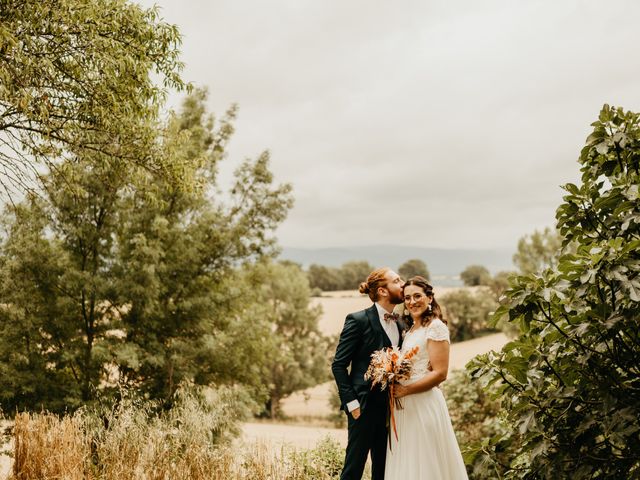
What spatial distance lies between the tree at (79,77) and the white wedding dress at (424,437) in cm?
483

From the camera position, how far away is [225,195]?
14.4 m

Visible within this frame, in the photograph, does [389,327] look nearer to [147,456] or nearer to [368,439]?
[368,439]

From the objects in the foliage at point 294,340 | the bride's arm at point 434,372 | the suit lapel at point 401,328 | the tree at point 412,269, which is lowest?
the foliage at point 294,340

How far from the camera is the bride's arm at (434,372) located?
4.32 meters

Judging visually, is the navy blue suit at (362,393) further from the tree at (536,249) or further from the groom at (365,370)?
the tree at (536,249)

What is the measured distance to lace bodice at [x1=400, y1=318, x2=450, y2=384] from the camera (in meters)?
4.37

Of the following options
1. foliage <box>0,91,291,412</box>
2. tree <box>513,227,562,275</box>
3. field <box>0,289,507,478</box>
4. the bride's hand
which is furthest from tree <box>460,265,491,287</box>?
the bride's hand

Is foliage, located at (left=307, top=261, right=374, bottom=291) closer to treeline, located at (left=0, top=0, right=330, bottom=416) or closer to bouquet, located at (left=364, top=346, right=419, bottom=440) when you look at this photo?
treeline, located at (left=0, top=0, right=330, bottom=416)

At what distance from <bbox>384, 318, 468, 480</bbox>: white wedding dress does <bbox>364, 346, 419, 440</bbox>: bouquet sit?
0.13 metres

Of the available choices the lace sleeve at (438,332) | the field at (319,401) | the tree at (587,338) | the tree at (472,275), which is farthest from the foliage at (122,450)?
the tree at (472,275)

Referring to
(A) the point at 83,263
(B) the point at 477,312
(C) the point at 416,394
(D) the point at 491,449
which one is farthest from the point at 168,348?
(B) the point at 477,312

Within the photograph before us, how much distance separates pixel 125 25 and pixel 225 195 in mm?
7700

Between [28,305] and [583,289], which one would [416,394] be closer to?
[583,289]

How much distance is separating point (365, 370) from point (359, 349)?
19 cm
